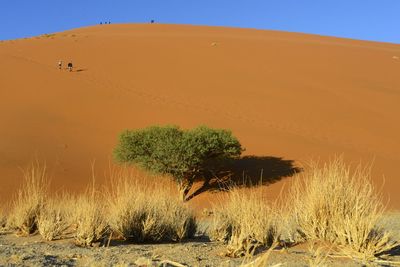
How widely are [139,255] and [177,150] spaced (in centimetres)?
935

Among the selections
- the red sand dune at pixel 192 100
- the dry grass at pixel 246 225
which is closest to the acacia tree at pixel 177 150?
the red sand dune at pixel 192 100

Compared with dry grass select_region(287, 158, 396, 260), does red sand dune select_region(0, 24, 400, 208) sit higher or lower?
higher

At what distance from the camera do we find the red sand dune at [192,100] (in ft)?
59.7

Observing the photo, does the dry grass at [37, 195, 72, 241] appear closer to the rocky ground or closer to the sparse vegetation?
the sparse vegetation

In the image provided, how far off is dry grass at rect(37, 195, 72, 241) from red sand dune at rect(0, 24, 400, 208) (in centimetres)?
720

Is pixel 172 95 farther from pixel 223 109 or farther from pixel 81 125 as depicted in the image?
pixel 81 125

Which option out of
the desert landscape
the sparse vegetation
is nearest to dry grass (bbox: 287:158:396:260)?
the sparse vegetation

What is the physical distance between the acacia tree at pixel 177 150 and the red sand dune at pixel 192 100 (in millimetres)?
1101

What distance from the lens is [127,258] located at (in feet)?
15.4

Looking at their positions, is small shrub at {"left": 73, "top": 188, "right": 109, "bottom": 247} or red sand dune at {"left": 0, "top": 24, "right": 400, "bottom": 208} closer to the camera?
small shrub at {"left": 73, "top": 188, "right": 109, "bottom": 247}

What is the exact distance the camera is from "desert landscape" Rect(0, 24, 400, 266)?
9.77 m

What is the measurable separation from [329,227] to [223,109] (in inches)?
774

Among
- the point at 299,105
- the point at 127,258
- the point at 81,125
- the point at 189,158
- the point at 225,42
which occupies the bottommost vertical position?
the point at 127,258

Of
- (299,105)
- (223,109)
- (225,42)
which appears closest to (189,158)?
(223,109)
